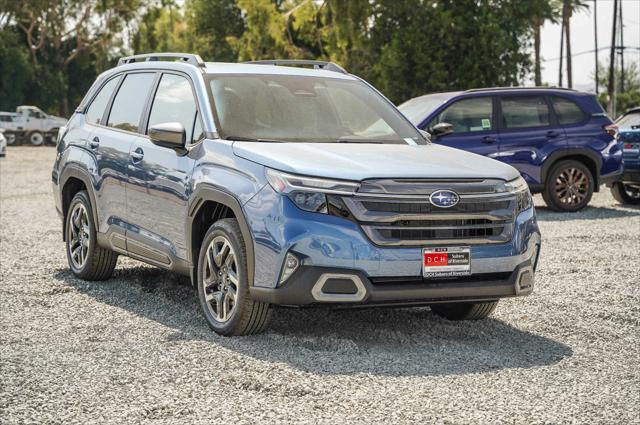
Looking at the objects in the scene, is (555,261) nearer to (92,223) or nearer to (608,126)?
(92,223)

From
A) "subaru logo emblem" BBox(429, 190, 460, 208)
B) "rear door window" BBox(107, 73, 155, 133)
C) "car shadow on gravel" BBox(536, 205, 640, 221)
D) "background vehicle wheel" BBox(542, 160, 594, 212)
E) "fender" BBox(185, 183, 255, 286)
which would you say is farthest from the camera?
"background vehicle wheel" BBox(542, 160, 594, 212)

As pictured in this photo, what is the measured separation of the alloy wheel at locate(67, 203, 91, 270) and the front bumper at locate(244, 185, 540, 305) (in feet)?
10.3

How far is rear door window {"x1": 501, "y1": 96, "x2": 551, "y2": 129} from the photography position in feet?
54.5

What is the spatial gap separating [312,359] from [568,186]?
1123cm

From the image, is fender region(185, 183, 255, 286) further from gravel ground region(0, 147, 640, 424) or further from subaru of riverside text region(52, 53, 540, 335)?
gravel ground region(0, 147, 640, 424)

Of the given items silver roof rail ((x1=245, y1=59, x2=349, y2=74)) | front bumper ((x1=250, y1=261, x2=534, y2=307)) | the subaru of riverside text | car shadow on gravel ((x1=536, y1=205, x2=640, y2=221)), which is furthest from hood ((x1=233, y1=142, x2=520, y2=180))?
car shadow on gravel ((x1=536, y1=205, x2=640, y2=221))

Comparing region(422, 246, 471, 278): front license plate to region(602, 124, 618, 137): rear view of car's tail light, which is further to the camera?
region(602, 124, 618, 137): rear view of car's tail light

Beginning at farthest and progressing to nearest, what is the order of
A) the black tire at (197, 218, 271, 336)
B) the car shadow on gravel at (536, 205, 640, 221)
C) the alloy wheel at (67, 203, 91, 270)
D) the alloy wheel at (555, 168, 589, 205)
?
the alloy wheel at (555, 168, 589, 205)
the car shadow on gravel at (536, 205, 640, 221)
the alloy wheel at (67, 203, 91, 270)
the black tire at (197, 218, 271, 336)

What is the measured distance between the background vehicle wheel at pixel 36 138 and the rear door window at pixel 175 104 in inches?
2000

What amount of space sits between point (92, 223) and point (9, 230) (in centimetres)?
516

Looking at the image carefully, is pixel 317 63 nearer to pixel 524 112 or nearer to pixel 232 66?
pixel 232 66

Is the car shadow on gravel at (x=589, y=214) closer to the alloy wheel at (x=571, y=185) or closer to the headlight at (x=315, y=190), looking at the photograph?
the alloy wheel at (x=571, y=185)

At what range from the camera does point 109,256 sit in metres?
9.30

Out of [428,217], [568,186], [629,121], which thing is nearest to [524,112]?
[568,186]
